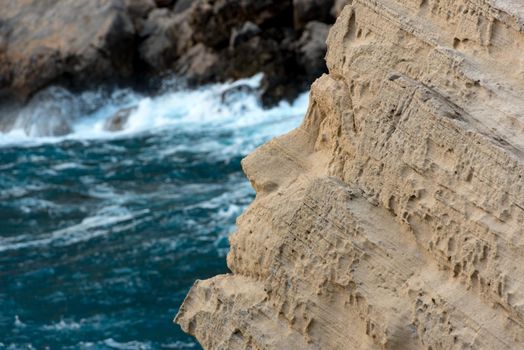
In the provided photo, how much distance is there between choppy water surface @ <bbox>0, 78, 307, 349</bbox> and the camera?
10727mm

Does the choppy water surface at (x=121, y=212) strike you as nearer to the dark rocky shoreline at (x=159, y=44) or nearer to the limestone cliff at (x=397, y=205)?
the dark rocky shoreline at (x=159, y=44)

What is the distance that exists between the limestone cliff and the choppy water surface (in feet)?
16.8

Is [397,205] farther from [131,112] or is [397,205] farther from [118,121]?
[131,112]

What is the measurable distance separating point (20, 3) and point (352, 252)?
742 inches

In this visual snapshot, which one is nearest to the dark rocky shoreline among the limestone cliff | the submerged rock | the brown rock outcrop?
the brown rock outcrop

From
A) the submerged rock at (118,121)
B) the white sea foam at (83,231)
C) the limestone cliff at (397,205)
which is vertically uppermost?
the limestone cliff at (397,205)

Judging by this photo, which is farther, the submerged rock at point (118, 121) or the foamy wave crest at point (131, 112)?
the submerged rock at point (118, 121)

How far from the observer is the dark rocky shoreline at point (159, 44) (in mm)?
20359

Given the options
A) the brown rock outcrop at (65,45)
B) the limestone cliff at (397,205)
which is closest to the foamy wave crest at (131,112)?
the brown rock outcrop at (65,45)

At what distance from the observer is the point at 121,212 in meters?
14.4

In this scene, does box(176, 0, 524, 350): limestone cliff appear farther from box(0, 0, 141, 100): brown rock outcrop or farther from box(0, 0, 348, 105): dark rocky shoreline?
box(0, 0, 141, 100): brown rock outcrop

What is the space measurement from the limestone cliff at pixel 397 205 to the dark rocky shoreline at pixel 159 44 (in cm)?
1514

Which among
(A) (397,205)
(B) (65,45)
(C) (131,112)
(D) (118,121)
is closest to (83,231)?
(D) (118,121)

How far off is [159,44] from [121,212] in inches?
311
